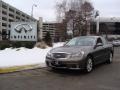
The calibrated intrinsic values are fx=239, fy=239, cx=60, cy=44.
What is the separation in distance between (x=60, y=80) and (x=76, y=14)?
3313 centimetres

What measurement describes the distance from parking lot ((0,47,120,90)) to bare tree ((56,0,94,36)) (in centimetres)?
3071

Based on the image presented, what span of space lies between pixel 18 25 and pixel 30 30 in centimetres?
128

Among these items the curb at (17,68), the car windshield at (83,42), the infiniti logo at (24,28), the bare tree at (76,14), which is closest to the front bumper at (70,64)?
the car windshield at (83,42)

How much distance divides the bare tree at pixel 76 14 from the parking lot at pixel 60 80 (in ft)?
101

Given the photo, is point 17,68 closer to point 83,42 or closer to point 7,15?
point 83,42

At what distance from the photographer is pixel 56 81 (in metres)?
7.77

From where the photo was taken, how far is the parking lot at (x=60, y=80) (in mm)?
6979

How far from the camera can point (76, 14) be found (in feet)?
132

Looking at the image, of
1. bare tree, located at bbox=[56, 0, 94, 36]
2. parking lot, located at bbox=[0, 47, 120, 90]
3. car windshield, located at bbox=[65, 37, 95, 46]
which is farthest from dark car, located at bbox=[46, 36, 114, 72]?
bare tree, located at bbox=[56, 0, 94, 36]

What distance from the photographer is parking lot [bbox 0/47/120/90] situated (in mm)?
6979

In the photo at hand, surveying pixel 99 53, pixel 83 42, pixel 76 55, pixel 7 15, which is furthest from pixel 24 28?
pixel 7 15

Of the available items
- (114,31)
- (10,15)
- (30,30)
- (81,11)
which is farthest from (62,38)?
(10,15)

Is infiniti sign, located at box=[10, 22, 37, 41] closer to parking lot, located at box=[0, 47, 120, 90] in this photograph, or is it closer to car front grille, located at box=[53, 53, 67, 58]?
parking lot, located at box=[0, 47, 120, 90]

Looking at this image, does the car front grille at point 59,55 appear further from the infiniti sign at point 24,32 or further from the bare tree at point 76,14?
the bare tree at point 76,14
